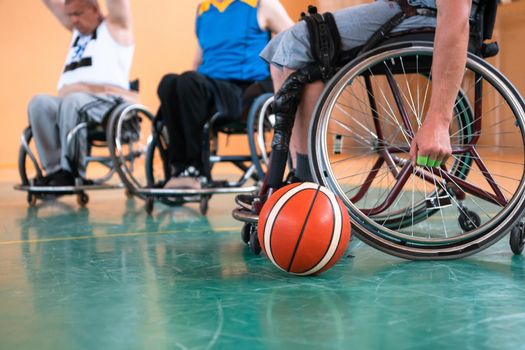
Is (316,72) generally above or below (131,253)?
above

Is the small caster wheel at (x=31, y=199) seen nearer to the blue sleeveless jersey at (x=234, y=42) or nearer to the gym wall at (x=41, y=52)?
the blue sleeveless jersey at (x=234, y=42)

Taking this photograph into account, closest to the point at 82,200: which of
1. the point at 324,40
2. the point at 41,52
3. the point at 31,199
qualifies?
the point at 31,199

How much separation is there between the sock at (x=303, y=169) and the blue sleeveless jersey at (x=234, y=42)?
1.42 m

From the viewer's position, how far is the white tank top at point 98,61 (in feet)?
12.5

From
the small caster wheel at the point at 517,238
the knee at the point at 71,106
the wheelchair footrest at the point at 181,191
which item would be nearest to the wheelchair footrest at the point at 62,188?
the knee at the point at 71,106

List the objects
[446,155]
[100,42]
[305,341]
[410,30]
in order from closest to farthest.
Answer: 1. [305,341]
2. [446,155]
3. [410,30]
4. [100,42]

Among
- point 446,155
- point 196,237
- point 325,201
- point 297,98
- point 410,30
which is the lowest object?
point 196,237

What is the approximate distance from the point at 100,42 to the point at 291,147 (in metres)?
2.25

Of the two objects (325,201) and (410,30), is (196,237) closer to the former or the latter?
(325,201)

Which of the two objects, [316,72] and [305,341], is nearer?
[305,341]

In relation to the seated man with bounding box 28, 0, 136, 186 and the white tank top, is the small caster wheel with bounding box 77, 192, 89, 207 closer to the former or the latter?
the seated man with bounding box 28, 0, 136, 186

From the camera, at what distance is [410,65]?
70.5 inches

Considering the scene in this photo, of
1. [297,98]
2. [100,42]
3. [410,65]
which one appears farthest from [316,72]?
[100,42]

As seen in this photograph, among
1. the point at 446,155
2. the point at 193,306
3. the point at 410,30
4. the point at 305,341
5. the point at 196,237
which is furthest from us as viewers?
the point at 196,237
